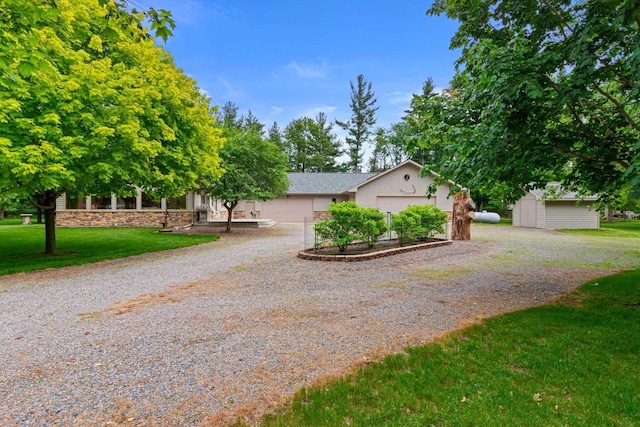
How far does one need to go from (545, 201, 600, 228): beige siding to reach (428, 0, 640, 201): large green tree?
1873cm

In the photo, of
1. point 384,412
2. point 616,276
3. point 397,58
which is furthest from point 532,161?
point 397,58

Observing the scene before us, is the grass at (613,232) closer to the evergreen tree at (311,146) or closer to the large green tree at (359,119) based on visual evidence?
the large green tree at (359,119)

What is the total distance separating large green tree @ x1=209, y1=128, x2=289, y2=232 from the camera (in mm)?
15484

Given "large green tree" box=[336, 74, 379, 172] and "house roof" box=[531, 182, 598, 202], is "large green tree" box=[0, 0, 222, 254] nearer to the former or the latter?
"house roof" box=[531, 182, 598, 202]

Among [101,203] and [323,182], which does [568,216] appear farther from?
[101,203]

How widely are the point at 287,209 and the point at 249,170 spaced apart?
451 inches

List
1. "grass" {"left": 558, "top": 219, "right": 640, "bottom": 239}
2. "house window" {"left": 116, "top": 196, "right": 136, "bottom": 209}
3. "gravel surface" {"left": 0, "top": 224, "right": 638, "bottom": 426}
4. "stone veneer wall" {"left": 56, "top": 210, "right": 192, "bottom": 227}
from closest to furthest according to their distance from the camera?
1. "gravel surface" {"left": 0, "top": 224, "right": 638, "bottom": 426}
2. "grass" {"left": 558, "top": 219, "right": 640, "bottom": 239}
3. "stone veneer wall" {"left": 56, "top": 210, "right": 192, "bottom": 227}
4. "house window" {"left": 116, "top": 196, "right": 136, "bottom": 209}

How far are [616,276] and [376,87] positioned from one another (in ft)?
136

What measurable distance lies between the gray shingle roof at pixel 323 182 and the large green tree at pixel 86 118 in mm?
17122

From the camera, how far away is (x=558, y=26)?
14.4ft

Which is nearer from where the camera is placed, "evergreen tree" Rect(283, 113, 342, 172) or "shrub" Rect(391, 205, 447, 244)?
"shrub" Rect(391, 205, 447, 244)

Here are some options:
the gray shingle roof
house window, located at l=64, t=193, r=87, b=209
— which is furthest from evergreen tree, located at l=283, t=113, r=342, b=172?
house window, located at l=64, t=193, r=87, b=209

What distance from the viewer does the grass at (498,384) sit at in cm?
230

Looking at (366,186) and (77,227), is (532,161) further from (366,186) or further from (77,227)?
(77,227)
